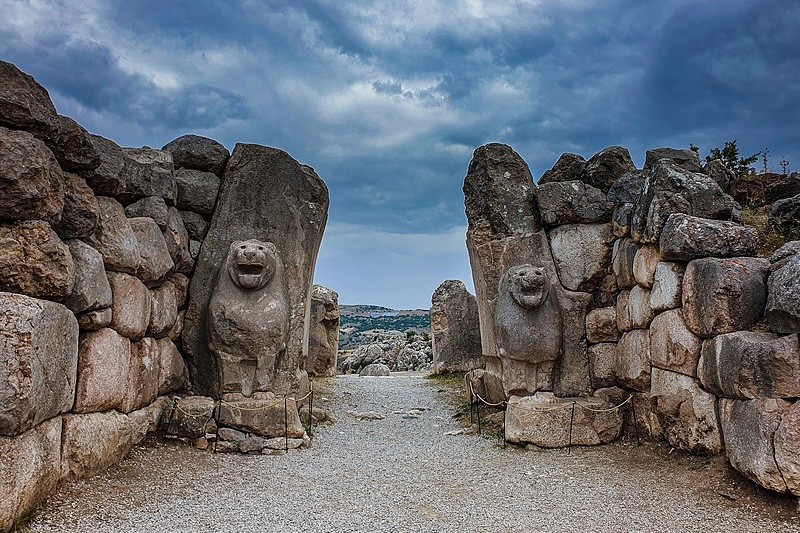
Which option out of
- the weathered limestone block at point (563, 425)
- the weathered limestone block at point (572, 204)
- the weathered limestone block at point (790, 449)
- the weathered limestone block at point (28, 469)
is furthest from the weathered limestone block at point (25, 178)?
the weathered limestone block at point (572, 204)

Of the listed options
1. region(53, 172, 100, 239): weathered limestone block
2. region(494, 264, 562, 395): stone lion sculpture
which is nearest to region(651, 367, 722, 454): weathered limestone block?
region(494, 264, 562, 395): stone lion sculpture

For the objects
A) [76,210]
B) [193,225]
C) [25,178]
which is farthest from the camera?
[193,225]

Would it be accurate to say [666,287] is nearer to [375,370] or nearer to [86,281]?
[86,281]

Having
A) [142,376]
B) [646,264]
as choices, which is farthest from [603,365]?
[142,376]

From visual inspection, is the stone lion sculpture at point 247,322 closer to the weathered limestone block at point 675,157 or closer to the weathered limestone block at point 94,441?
the weathered limestone block at point 94,441

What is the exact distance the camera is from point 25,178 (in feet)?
13.7

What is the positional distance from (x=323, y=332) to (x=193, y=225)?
22.6ft

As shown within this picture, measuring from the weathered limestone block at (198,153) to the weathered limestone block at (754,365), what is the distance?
20.4 feet

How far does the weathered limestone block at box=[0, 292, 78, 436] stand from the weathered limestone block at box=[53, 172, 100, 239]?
730 mm

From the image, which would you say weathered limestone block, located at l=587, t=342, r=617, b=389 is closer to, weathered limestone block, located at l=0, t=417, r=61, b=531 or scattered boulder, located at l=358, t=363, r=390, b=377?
weathered limestone block, located at l=0, t=417, r=61, b=531

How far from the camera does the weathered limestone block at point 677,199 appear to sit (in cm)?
642

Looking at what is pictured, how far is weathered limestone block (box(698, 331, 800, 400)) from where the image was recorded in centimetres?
465

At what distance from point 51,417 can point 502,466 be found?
424cm

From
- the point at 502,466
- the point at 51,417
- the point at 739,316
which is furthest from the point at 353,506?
the point at 739,316
